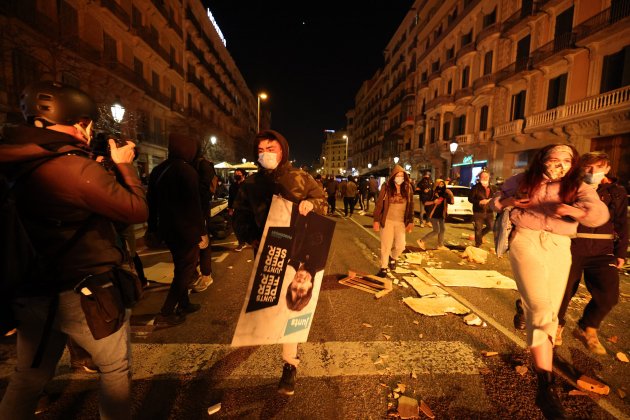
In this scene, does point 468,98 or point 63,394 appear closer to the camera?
point 63,394

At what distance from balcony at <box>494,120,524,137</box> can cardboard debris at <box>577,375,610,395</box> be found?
2081 cm

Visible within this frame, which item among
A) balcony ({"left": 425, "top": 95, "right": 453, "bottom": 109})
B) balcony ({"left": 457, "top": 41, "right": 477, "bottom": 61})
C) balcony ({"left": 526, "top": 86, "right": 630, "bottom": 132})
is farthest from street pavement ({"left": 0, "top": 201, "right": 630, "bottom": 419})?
balcony ({"left": 425, "top": 95, "right": 453, "bottom": 109})

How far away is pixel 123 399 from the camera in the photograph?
1.59m

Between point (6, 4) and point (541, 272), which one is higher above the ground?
point (6, 4)

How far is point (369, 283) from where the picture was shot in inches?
189

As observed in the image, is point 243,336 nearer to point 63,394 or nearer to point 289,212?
point 289,212

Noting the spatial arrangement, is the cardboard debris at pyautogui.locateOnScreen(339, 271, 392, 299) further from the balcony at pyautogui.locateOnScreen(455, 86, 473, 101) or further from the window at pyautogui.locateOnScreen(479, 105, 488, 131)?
the balcony at pyautogui.locateOnScreen(455, 86, 473, 101)

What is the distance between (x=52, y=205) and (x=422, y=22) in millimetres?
41593

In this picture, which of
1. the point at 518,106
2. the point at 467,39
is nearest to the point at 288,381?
the point at 518,106

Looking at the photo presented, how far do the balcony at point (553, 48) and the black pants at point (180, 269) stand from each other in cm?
2070

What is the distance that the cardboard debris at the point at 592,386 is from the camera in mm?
2387

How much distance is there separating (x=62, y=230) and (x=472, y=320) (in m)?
3.94

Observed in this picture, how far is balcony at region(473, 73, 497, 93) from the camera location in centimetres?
2178

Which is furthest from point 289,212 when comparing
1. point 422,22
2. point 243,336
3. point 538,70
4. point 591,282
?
point 422,22
